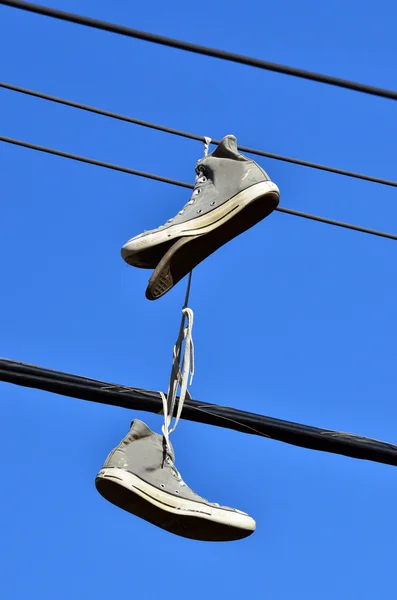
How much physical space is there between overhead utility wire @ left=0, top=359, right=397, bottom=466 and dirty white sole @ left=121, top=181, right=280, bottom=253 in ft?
1.59

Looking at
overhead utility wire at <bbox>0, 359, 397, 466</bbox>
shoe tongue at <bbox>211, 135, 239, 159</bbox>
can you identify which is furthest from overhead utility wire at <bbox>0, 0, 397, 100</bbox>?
overhead utility wire at <bbox>0, 359, 397, 466</bbox>

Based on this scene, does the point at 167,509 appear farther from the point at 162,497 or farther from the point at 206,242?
the point at 206,242

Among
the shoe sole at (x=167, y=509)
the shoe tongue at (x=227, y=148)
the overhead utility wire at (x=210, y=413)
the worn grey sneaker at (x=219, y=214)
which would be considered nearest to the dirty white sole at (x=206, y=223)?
the worn grey sneaker at (x=219, y=214)

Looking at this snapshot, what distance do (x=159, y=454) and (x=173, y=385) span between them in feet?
0.98

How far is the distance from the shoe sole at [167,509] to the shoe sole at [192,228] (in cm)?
72

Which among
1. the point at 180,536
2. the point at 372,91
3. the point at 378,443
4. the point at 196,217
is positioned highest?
the point at 372,91

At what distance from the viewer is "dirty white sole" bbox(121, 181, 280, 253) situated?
3914 mm

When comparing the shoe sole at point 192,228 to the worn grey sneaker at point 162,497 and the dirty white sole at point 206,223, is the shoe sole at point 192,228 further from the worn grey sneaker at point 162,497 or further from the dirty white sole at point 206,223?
the worn grey sneaker at point 162,497

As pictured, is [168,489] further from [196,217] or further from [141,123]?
[141,123]

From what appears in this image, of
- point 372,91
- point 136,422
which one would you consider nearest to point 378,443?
point 136,422

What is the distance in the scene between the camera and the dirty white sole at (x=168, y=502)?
12.9 ft

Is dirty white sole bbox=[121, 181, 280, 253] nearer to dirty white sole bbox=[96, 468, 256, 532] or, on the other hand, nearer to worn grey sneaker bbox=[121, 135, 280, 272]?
worn grey sneaker bbox=[121, 135, 280, 272]

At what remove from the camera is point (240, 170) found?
405 cm

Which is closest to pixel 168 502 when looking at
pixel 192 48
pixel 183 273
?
pixel 183 273
